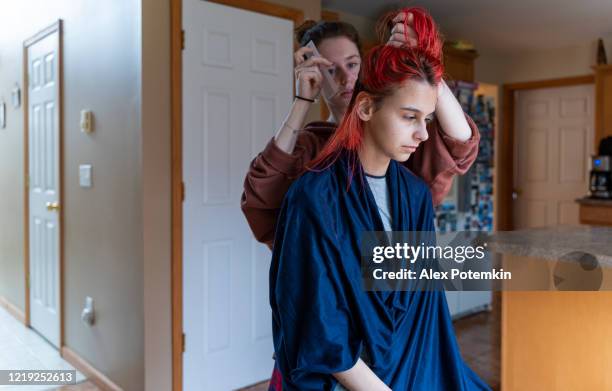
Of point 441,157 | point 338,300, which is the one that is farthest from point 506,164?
point 338,300

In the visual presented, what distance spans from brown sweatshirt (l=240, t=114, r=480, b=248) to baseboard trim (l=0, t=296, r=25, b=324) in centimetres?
382

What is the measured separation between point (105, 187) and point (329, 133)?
6.80 feet

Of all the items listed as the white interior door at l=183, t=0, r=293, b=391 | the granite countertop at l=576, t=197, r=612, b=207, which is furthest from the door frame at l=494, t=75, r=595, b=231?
the white interior door at l=183, t=0, r=293, b=391

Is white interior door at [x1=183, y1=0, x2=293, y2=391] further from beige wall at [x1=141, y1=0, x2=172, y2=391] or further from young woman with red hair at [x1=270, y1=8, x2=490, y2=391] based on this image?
young woman with red hair at [x1=270, y1=8, x2=490, y2=391]

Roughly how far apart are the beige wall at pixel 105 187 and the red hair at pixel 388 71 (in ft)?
5.86

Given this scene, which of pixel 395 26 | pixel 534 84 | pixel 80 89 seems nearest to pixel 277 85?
pixel 80 89

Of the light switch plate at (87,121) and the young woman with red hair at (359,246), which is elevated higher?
the light switch plate at (87,121)

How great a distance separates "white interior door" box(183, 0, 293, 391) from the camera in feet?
8.96

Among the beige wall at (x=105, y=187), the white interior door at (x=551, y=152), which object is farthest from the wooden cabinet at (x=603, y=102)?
the beige wall at (x=105, y=187)

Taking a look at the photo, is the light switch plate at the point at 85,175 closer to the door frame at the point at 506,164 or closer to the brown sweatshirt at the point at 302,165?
the brown sweatshirt at the point at 302,165

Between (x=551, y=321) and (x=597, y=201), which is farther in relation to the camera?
(x=597, y=201)

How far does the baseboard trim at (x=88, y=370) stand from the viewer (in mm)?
2843

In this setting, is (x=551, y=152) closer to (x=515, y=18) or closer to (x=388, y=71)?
(x=515, y=18)

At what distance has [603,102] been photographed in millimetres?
4844
